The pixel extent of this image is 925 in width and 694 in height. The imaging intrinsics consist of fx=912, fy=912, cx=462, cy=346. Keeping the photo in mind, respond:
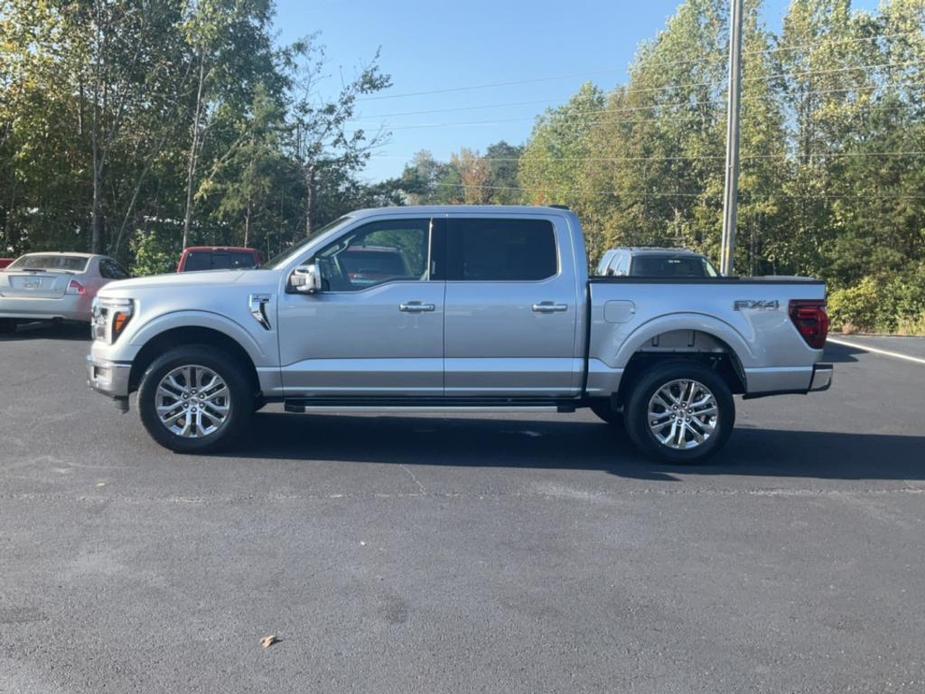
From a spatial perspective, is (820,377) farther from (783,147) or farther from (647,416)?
(783,147)

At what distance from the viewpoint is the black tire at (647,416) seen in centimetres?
755

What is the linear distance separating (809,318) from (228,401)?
484 centimetres

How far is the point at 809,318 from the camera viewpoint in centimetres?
756

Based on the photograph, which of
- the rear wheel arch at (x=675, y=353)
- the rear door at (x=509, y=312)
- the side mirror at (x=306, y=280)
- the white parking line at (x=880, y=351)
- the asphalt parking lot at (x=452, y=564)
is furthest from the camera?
the white parking line at (x=880, y=351)

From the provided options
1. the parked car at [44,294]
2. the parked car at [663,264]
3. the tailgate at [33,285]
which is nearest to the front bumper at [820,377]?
the parked car at [663,264]

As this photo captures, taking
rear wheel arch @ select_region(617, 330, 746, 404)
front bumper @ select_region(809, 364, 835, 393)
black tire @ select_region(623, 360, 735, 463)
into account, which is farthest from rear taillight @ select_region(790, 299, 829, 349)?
black tire @ select_region(623, 360, 735, 463)

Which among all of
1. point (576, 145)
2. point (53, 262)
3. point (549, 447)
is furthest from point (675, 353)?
point (576, 145)

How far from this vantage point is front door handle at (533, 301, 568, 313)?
291 inches

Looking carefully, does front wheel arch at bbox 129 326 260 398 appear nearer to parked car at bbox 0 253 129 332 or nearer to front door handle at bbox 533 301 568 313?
front door handle at bbox 533 301 568 313

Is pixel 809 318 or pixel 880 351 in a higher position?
pixel 809 318

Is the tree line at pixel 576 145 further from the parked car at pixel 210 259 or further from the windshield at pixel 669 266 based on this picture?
the windshield at pixel 669 266

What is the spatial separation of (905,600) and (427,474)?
3.50 meters

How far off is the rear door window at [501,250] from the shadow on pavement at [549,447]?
156 centimetres

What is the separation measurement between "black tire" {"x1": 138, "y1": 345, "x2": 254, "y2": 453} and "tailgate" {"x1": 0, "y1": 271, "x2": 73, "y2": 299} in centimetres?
906
